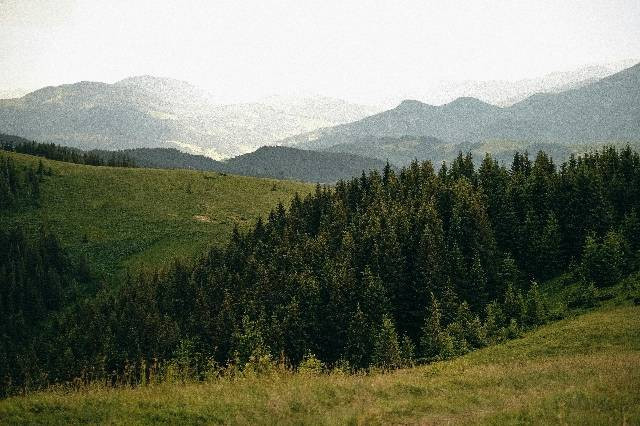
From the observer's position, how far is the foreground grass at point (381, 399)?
14.8 metres

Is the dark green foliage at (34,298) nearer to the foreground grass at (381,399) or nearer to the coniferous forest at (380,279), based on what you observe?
the coniferous forest at (380,279)

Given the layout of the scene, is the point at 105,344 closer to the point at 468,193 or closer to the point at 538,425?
the point at 468,193

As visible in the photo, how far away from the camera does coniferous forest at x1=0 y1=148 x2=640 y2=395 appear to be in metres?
46.3

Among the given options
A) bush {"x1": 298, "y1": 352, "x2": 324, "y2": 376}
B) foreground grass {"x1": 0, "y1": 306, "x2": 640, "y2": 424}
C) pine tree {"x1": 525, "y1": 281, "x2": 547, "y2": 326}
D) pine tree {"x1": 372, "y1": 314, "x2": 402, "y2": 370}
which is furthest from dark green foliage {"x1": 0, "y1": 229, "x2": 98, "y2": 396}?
pine tree {"x1": 525, "y1": 281, "x2": 547, "y2": 326}

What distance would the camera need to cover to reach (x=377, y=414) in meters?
15.4

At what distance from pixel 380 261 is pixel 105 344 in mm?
52592

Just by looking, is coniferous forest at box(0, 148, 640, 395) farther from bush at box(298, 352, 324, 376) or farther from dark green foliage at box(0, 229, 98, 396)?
bush at box(298, 352, 324, 376)

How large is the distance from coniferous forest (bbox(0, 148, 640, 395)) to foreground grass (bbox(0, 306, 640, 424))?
755 centimetres

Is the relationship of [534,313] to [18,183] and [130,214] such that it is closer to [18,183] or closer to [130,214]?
[130,214]

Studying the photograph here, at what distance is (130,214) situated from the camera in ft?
549

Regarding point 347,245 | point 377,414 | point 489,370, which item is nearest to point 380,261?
point 347,245

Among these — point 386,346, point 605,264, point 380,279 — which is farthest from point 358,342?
point 605,264

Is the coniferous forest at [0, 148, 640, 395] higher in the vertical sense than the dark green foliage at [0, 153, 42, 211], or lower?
lower

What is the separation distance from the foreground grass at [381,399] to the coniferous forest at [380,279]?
24.8ft
